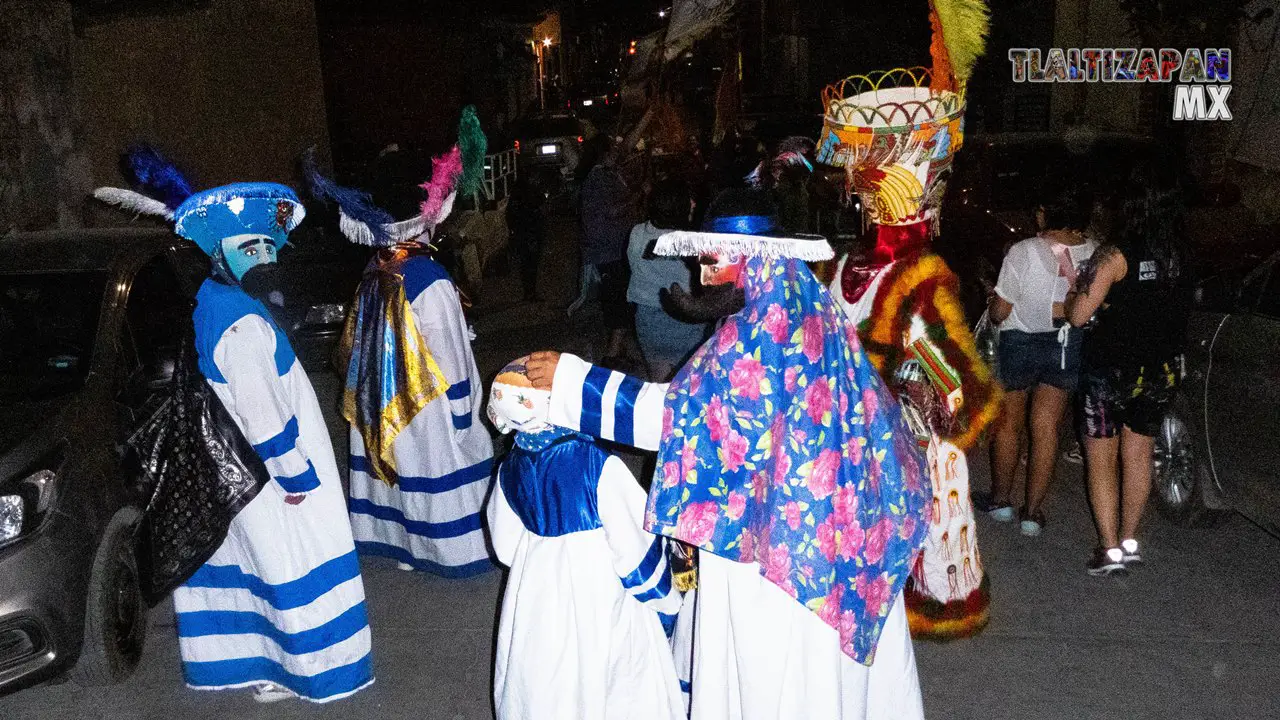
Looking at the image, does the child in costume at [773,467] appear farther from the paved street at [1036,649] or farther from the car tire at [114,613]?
the car tire at [114,613]

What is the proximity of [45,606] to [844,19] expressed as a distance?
25.2 meters

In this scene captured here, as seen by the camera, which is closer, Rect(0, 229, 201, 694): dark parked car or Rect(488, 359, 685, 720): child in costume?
Rect(488, 359, 685, 720): child in costume

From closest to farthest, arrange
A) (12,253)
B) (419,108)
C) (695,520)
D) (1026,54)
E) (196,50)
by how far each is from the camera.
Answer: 1. (695,520)
2. (12,253)
3. (196,50)
4. (1026,54)
5. (419,108)

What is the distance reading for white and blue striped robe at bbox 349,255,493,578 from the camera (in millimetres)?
5332

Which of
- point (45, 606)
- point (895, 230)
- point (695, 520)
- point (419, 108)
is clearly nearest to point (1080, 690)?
point (895, 230)

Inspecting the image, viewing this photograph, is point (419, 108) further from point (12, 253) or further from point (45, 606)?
point (45, 606)

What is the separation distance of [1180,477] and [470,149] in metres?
4.14

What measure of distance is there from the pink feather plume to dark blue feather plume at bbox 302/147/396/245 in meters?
0.20

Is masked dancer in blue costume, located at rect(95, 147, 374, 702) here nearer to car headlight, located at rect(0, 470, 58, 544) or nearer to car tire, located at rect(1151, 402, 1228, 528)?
car headlight, located at rect(0, 470, 58, 544)

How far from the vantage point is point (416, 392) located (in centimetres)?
529

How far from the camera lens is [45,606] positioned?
13.4 ft

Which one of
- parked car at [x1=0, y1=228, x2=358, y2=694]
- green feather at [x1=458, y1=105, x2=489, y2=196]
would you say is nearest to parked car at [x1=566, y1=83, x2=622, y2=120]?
green feather at [x1=458, y1=105, x2=489, y2=196]

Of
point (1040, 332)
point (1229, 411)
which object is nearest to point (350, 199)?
point (1040, 332)

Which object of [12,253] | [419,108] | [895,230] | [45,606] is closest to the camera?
[45,606]
